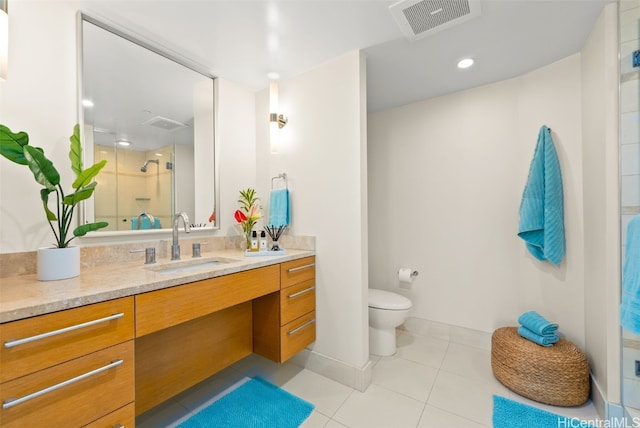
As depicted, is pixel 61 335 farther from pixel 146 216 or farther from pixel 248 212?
pixel 248 212

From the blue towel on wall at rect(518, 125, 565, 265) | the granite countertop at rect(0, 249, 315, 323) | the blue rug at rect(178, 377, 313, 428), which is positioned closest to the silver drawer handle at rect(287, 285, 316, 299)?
the granite countertop at rect(0, 249, 315, 323)

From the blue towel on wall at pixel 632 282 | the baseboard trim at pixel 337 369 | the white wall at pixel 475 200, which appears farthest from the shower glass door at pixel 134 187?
the blue towel on wall at pixel 632 282

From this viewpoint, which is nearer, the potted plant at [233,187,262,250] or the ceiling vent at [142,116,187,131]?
the ceiling vent at [142,116,187,131]

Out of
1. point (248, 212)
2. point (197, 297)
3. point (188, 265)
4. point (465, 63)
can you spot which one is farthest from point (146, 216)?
point (465, 63)

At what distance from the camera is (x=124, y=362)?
3.13 ft

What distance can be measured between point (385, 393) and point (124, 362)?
4.75 feet

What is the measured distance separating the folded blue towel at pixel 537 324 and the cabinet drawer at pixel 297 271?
1430mm

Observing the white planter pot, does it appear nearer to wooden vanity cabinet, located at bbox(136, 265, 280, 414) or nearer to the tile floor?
wooden vanity cabinet, located at bbox(136, 265, 280, 414)

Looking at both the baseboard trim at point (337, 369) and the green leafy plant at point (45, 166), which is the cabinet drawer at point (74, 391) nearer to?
the green leafy plant at point (45, 166)

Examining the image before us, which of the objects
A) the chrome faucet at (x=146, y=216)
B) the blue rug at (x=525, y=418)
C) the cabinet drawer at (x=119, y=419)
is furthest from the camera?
the chrome faucet at (x=146, y=216)

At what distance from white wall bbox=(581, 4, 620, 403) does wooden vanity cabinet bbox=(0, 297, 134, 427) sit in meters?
2.22

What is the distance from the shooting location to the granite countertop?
2.56 feet

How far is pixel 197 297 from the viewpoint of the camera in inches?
47.3

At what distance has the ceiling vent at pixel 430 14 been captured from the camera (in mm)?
1303
